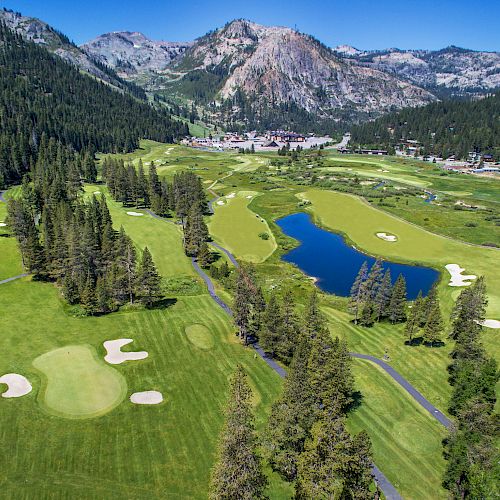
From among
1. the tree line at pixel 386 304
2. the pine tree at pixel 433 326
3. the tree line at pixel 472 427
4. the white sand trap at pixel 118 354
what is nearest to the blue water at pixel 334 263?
the tree line at pixel 386 304

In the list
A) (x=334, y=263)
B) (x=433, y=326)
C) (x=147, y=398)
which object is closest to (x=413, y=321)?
(x=433, y=326)

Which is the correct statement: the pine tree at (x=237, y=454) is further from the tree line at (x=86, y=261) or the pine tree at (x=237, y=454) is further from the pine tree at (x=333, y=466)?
the tree line at (x=86, y=261)

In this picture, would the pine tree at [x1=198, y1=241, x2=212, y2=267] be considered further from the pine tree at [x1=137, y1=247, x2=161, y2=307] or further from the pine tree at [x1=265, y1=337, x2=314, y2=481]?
the pine tree at [x1=265, y1=337, x2=314, y2=481]

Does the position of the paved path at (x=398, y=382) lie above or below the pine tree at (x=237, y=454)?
below

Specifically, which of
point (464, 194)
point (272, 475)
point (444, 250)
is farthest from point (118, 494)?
point (464, 194)

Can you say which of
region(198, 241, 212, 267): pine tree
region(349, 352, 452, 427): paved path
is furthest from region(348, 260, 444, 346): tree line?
region(198, 241, 212, 267): pine tree

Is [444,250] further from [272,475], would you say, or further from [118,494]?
[118,494]

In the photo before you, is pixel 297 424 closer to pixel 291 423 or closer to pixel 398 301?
pixel 291 423
